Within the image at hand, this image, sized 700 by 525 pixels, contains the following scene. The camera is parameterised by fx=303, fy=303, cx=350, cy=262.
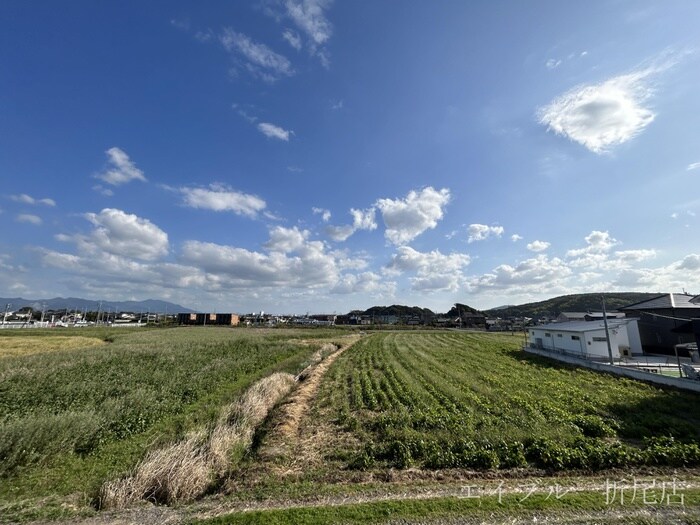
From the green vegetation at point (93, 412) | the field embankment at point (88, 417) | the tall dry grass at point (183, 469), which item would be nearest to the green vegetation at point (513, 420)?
the tall dry grass at point (183, 469)

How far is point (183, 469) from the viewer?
9352 mm

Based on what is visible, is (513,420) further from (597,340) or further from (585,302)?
(585,302)

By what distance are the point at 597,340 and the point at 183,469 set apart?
3920cm

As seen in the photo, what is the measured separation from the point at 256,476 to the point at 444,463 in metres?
6.16

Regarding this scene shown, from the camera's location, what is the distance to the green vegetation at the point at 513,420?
33.5 feet

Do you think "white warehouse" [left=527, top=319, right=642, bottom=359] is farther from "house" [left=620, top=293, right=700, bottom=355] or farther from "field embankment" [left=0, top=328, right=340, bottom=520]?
"field embankment" [left=0, top=328, right=340, bottom=520]

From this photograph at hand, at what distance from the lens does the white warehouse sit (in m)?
32.3

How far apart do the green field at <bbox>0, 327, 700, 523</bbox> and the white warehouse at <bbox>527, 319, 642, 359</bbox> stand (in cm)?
1254

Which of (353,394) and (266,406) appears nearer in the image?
(266,406)

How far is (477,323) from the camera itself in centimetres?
13750

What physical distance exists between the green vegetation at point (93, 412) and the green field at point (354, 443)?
75mm

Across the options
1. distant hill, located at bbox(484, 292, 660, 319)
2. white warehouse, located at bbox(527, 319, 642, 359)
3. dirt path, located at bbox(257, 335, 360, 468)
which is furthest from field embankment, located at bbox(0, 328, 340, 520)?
distant hill, located at bbox(484, 292, 660, 319)

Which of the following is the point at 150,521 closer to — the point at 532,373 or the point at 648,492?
the point at 648,492

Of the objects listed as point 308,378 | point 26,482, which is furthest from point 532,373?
point 26,482
